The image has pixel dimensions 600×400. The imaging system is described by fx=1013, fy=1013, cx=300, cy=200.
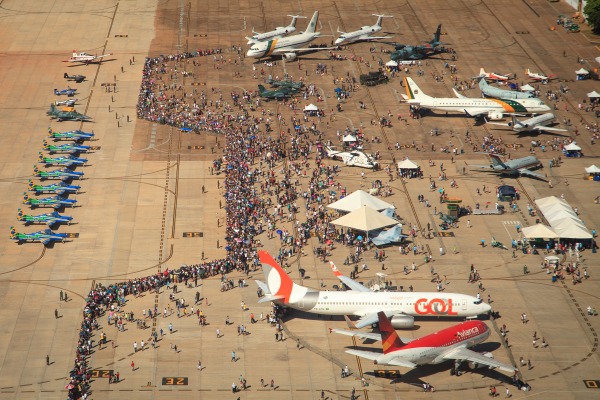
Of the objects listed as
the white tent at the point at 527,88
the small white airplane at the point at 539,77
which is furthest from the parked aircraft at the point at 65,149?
the small white airplane at the point at 539,77

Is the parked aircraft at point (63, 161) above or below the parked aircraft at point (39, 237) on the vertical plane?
below

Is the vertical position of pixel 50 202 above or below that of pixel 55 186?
above

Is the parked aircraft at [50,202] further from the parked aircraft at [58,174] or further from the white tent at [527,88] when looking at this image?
the white tent at [527,88]

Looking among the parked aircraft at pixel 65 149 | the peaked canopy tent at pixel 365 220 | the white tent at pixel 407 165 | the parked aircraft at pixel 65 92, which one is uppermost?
the peaked canopy tent at pixel 365 220

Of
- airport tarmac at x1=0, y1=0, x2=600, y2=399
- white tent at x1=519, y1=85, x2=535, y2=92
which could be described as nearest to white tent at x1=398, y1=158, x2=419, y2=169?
airport tarmac at x1=0, y1=0, x2=600, y2=399

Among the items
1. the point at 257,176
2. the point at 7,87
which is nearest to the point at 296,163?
the point at 257,176

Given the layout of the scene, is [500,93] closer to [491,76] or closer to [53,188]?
[491,76]

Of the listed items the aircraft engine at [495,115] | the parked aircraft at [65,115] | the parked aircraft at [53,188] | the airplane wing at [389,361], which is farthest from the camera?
the aircraft engine at [495,115]

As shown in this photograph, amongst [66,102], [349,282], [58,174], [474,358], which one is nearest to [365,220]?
[349,282]
